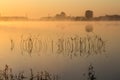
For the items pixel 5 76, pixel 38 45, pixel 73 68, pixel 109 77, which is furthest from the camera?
pixel 38 45

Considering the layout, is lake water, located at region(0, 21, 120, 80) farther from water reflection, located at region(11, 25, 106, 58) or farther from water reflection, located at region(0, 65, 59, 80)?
water reflection, located at region(0, 65, 59, 80)

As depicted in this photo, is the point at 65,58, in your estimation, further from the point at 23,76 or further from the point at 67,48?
the point at 23,76

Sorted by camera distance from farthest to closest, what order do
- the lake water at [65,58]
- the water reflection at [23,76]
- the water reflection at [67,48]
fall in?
1. the water reflection at [67,48]
2. the lake water at [65,58]
3. the water reflection at [23,76]

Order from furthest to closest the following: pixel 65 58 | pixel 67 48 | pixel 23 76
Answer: pixel 67 48
pixel 65 58
pixel 23 76

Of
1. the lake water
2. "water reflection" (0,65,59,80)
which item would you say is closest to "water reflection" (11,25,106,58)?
the lake water

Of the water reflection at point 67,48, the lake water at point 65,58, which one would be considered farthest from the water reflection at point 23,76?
the water reflection at point 67,48

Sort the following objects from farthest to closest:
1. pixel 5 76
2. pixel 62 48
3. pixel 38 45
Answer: pixel 38 45
pixel 62 48
pixel 5 76

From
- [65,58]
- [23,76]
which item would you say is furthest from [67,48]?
[23,76]

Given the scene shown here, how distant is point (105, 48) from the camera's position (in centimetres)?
1530

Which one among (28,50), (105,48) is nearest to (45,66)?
(28,50)

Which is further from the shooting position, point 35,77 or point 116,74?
point 116,74

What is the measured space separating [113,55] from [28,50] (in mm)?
3213

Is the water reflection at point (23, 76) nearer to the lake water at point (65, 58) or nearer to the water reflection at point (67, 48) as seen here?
the lake water at point (65, 58)

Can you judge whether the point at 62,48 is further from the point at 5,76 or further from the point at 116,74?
the point at 5,76
